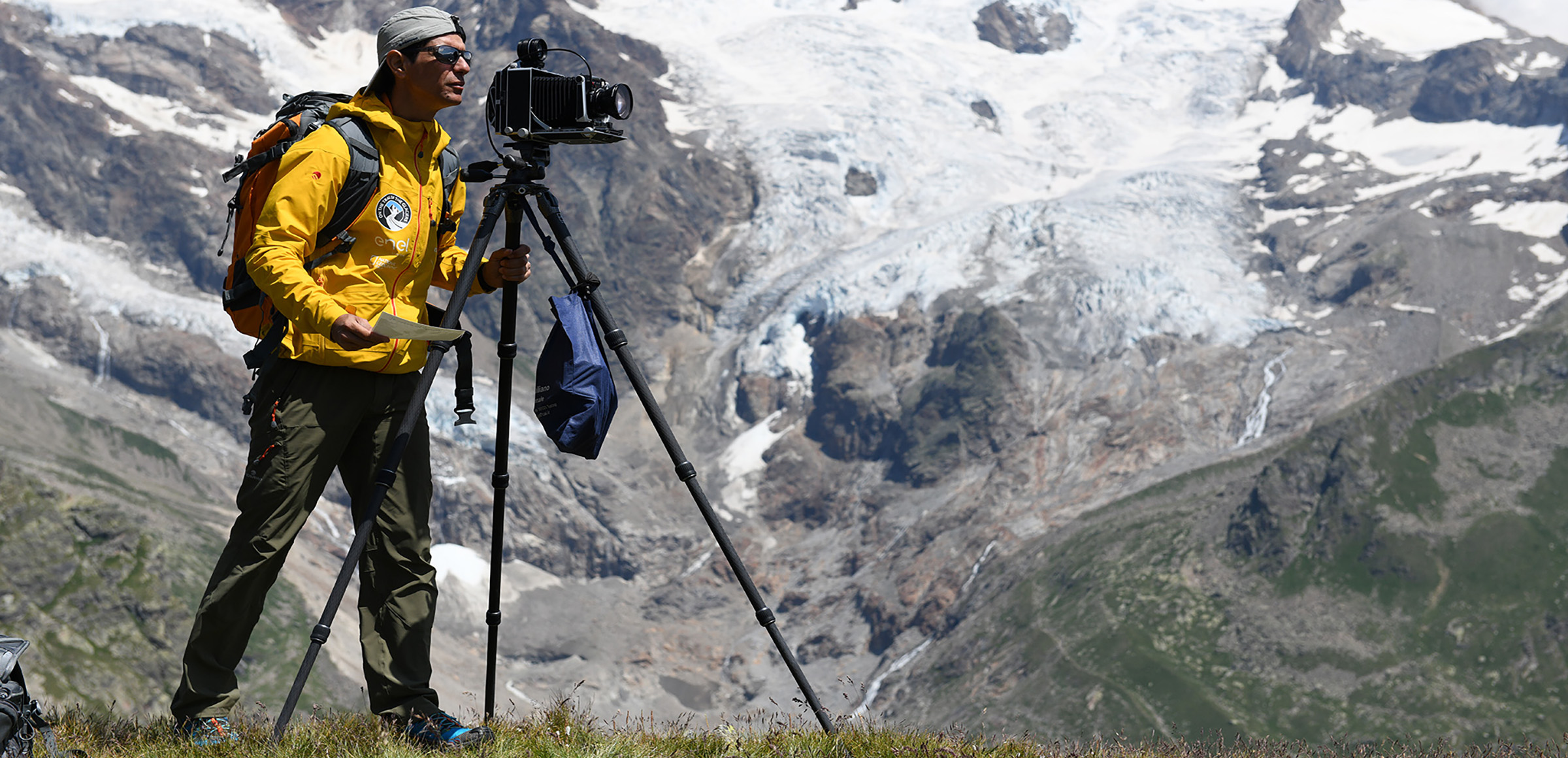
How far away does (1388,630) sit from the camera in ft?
568

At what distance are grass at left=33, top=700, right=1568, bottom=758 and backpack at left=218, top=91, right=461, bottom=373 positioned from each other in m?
1.75

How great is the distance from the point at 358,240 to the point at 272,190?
1.59ft

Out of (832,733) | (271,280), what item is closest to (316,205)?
(271,280)

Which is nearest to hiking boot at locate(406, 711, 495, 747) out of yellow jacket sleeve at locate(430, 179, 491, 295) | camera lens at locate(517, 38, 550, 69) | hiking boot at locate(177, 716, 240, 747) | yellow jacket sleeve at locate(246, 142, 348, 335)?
hiking boot at locate(177, 716, 240, 747)

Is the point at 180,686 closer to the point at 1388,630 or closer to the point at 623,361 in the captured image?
the point at 623,361

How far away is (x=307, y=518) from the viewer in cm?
683

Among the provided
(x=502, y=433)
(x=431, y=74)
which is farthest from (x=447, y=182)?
(x=502, y=433)

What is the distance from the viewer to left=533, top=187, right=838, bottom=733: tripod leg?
728cm

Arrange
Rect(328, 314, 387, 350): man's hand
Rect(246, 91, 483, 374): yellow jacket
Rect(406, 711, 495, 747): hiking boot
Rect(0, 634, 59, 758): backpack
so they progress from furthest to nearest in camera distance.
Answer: Rect(406, 711, 495, 747): hiking boot
Rect(246, 91, 483, 374): yellow jacket
Rect(328, 314, 387, 350): man's hand
Rect(0, 634, 59, 758): backpack

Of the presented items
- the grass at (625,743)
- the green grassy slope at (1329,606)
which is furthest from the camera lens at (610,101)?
the green grassy slope at (1329,606)

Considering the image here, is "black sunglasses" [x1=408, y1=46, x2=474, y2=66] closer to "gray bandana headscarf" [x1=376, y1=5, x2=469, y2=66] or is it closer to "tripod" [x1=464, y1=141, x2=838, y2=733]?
"gray bandana headscarf" [x1=376, y1=5, x2=469, y2=66]

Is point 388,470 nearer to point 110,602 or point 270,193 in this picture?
point 270,193

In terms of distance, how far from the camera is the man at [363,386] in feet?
21.4

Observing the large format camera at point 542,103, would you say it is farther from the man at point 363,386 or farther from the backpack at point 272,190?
the backpack at point 272,190
